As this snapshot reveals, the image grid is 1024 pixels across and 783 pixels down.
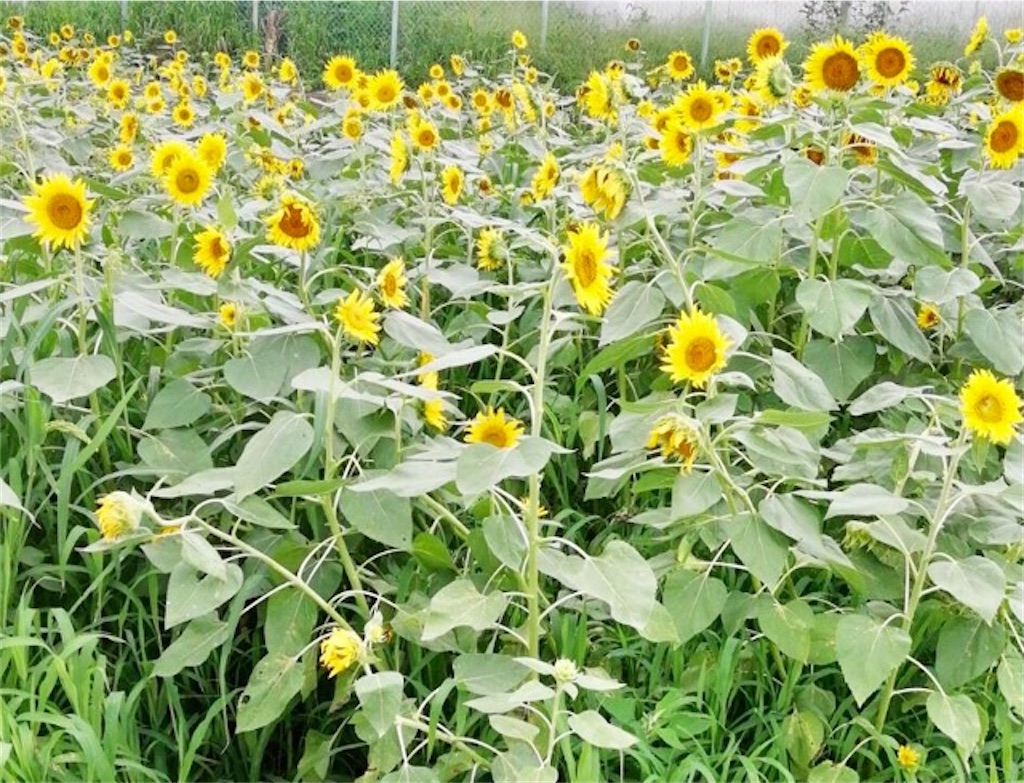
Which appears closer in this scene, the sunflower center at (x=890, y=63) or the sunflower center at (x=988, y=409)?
the sunflower center at (x=988, y=409)

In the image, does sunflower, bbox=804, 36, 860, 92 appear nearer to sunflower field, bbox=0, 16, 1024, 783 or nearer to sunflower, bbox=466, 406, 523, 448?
sunflower field, bbox=0, 16, 1024, 783

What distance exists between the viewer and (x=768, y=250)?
218 centimetres

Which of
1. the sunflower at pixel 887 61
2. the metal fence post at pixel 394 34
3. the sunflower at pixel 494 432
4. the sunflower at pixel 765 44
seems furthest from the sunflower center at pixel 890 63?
the metal fence post at pixel 394 34

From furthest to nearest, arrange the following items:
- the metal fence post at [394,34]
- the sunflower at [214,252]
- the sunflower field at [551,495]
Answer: the metal fence post at [394,34] → the sunflower at [214,252] → the sunflower field at [551,495]

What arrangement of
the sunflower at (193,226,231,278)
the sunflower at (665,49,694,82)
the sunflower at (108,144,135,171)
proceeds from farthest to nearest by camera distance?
the sunflower at (665,49,694,82) < the sunflower at (108,144,135,171) < the sunflower at (193,226,231,278)

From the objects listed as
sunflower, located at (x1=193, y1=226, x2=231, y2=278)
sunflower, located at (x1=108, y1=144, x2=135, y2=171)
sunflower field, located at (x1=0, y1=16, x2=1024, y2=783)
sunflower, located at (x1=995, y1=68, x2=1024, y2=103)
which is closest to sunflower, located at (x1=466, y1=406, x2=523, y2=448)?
sunflower field, located at (x1=0, y1=16, x2=1024, y2=783)

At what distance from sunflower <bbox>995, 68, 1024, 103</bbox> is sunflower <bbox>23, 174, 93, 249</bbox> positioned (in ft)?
5.69

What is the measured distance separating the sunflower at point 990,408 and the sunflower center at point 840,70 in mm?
782

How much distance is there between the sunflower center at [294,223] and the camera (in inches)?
77.3

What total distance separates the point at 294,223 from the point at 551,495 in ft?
2.21

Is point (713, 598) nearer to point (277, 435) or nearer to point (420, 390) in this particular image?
point (420, 390)

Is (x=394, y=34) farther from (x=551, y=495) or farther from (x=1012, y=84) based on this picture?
(x=551, y=495)

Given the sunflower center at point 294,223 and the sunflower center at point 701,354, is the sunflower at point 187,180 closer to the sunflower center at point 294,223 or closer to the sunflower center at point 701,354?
the sunflower center at point 294,223

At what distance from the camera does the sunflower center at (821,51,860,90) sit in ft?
7.09
